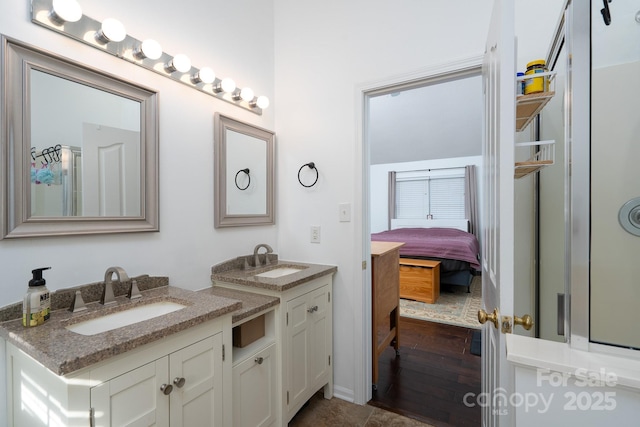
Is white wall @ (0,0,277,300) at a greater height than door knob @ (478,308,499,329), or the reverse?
white wall @ (0,0,277,300)

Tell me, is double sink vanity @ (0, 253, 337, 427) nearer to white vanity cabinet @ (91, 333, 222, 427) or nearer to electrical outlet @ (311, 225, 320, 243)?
white vanity cabinet @ (91, 333, 222, 427)

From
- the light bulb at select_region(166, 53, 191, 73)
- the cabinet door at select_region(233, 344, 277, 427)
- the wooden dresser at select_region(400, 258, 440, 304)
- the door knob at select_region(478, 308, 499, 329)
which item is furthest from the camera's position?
the wooden dresser at select_region(400, 258, 440, 304)

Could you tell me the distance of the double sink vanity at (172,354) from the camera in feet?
2.70

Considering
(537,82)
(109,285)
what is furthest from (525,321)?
(109,285)

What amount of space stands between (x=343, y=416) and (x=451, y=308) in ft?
7.73

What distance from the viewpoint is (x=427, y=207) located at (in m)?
6.54

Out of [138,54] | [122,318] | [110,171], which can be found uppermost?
[138,54]

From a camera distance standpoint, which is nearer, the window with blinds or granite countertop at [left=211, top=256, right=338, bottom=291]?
granite countertop at [left=211, top=256, right=338, bottom=291]

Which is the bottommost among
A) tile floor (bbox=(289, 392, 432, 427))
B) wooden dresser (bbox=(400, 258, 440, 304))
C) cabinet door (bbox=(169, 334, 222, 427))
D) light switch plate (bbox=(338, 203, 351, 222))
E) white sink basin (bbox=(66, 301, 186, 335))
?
tile floor (bbox=(289, 392, 432, 427))

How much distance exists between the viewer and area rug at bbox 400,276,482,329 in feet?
10.5

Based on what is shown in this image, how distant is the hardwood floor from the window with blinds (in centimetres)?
384

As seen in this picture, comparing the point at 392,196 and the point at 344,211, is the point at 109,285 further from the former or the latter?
the point at 392,196

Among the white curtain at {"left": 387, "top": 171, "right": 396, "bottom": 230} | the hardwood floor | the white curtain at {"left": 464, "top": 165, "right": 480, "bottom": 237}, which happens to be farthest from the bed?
the white curtain at {"left": 387, "top": 171, "right": 396, "bottom": 230}

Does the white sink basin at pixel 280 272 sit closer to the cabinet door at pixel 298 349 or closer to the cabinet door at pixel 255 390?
the cabinet door at pixel 298 349
